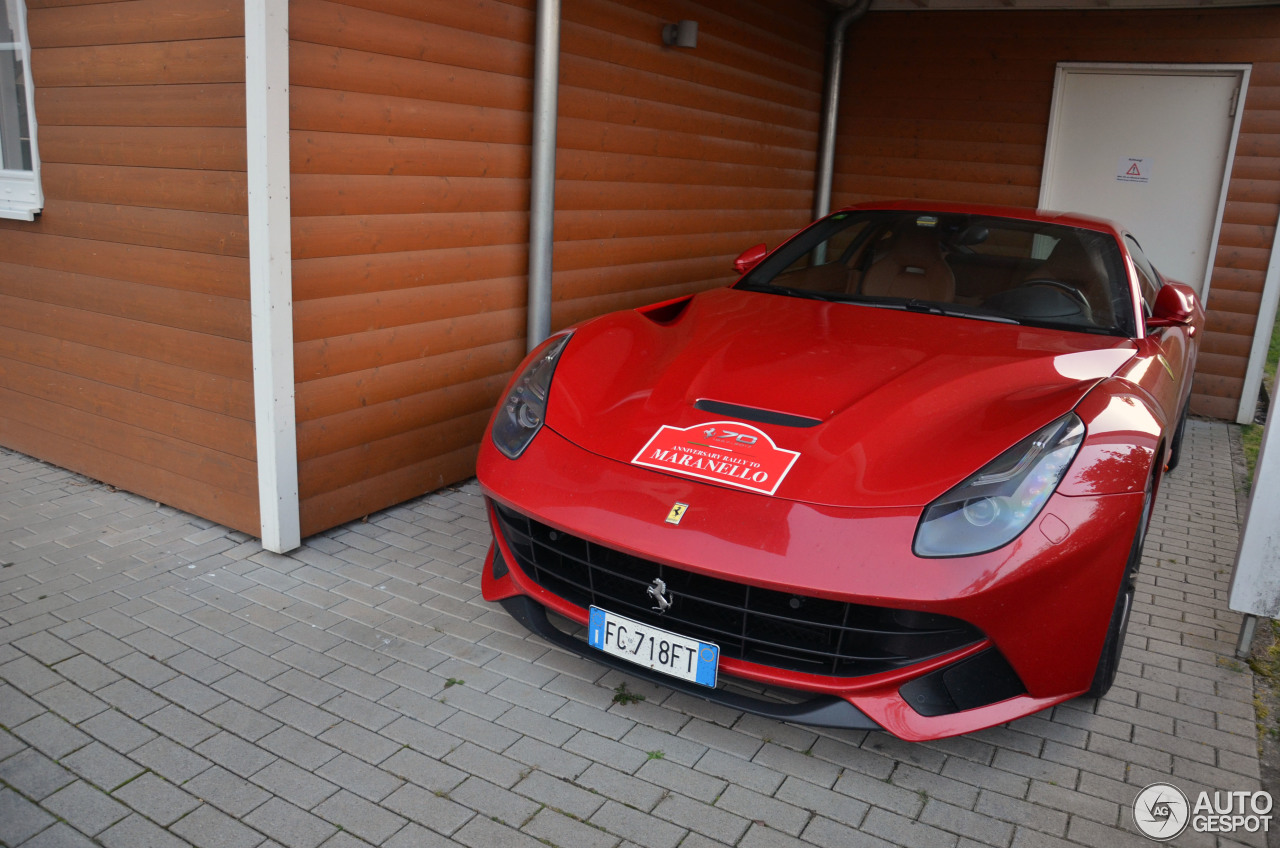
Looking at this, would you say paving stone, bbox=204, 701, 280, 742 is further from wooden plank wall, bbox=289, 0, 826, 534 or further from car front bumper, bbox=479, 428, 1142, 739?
wooden plank wall, bbox=289, 0, 826, 534

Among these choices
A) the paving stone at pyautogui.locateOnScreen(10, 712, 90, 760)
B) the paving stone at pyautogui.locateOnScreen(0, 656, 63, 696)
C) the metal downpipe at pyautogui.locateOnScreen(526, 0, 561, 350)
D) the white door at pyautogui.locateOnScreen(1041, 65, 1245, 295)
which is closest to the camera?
the paving stone at pyautogui.locateOnScreen(10, 712, 90, 760)

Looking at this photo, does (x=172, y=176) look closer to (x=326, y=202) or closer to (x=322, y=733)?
(x=326, y=202)

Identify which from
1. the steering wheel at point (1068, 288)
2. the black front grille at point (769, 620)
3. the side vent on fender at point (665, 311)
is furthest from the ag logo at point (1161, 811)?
the side vent on fender at point (665, 311)

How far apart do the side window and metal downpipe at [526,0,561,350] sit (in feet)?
8.24

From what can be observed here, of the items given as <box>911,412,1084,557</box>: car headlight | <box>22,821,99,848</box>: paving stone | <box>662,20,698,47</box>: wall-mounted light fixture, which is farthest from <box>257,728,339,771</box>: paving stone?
<box>662,20,698,47</box>: wall-mounted light fixture

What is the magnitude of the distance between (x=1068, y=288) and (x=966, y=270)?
1.23ft

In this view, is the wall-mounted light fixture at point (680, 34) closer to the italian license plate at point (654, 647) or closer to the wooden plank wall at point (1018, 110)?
the wooden plank wall at point (1018, 110)

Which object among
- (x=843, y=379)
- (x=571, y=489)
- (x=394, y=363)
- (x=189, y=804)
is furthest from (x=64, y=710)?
(x=843, y=379)

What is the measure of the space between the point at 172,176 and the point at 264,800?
2.40m

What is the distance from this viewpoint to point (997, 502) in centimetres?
224

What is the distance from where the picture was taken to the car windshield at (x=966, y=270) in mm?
3400

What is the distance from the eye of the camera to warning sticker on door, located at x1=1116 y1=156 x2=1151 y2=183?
6.84 m

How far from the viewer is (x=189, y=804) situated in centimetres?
218

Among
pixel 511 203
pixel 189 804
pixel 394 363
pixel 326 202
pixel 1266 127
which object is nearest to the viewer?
pixel 189 804
